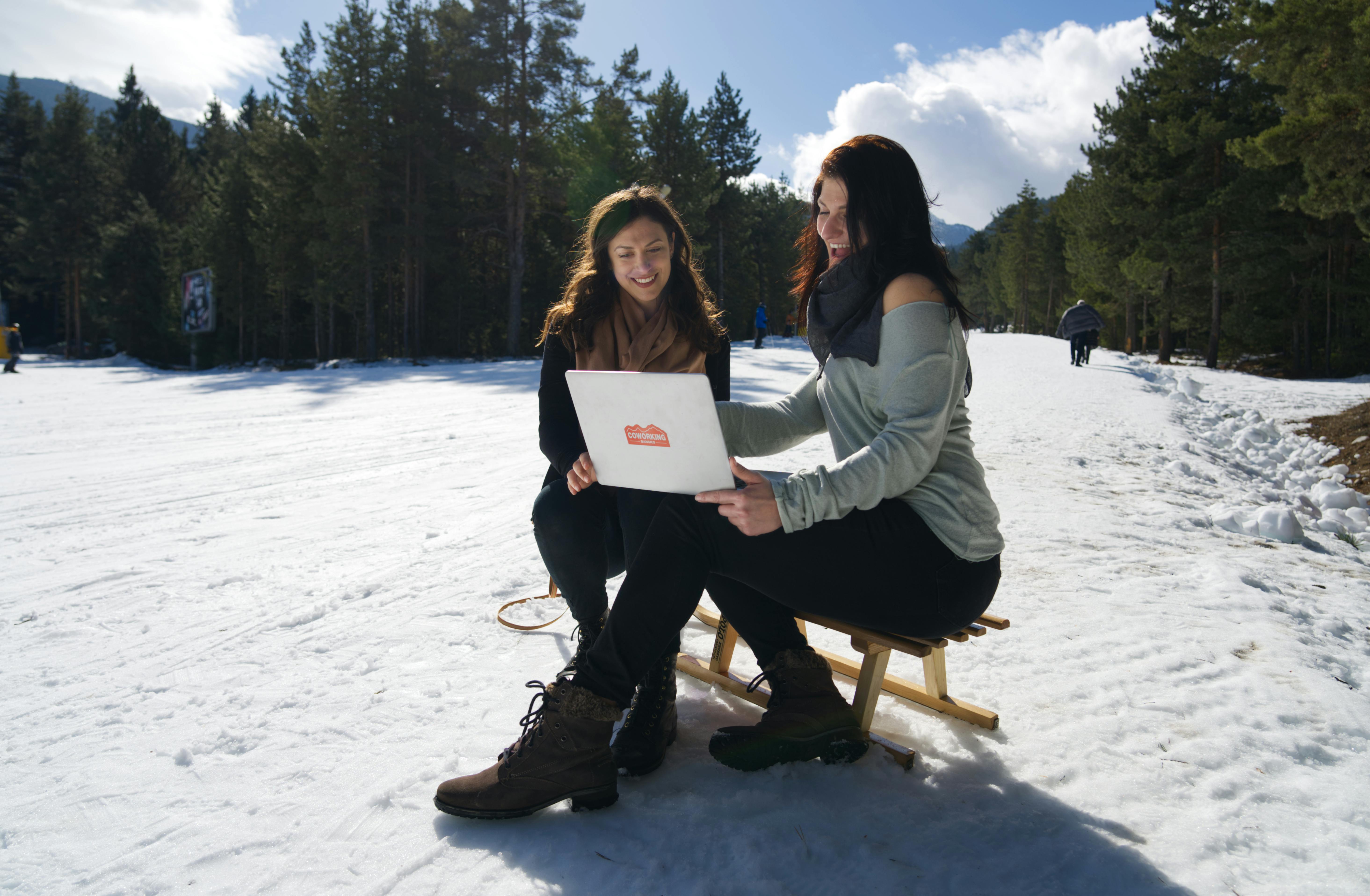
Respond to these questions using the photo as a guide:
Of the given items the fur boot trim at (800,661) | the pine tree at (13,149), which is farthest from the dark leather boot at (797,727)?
the pine tree at (13,149)

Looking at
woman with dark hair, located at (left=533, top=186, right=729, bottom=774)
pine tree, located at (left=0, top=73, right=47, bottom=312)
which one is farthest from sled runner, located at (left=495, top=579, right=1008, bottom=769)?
pine tree, located at (left=0, top=73, right=47, bottom=312)

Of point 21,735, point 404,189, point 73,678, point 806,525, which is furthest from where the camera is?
point 404,189

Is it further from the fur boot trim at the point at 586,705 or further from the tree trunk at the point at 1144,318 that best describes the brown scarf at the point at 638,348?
the tree trunk at the point at 1144,318

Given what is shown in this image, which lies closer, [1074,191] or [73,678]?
[73,678]

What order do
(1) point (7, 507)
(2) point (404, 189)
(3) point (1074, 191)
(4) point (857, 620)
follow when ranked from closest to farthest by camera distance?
1. (4) point (857, 620)
2. (1) point (7, 507)
3. (2) point (404, 189)
4. (3) point (1074, 191)

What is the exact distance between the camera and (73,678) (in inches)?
92.2

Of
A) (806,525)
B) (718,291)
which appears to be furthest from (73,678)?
(718,291)

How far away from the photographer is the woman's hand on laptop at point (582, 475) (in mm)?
1937

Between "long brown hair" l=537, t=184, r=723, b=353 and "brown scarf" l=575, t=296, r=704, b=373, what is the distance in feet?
0.07

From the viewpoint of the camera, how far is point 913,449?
1.60 meters

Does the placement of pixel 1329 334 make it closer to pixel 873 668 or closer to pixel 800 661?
pixel 873 668

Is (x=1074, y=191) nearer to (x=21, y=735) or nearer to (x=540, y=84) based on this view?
(x=540, y=84)

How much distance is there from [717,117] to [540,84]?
48.2 feet

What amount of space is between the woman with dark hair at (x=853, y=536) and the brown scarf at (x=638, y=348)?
780 millimetres
